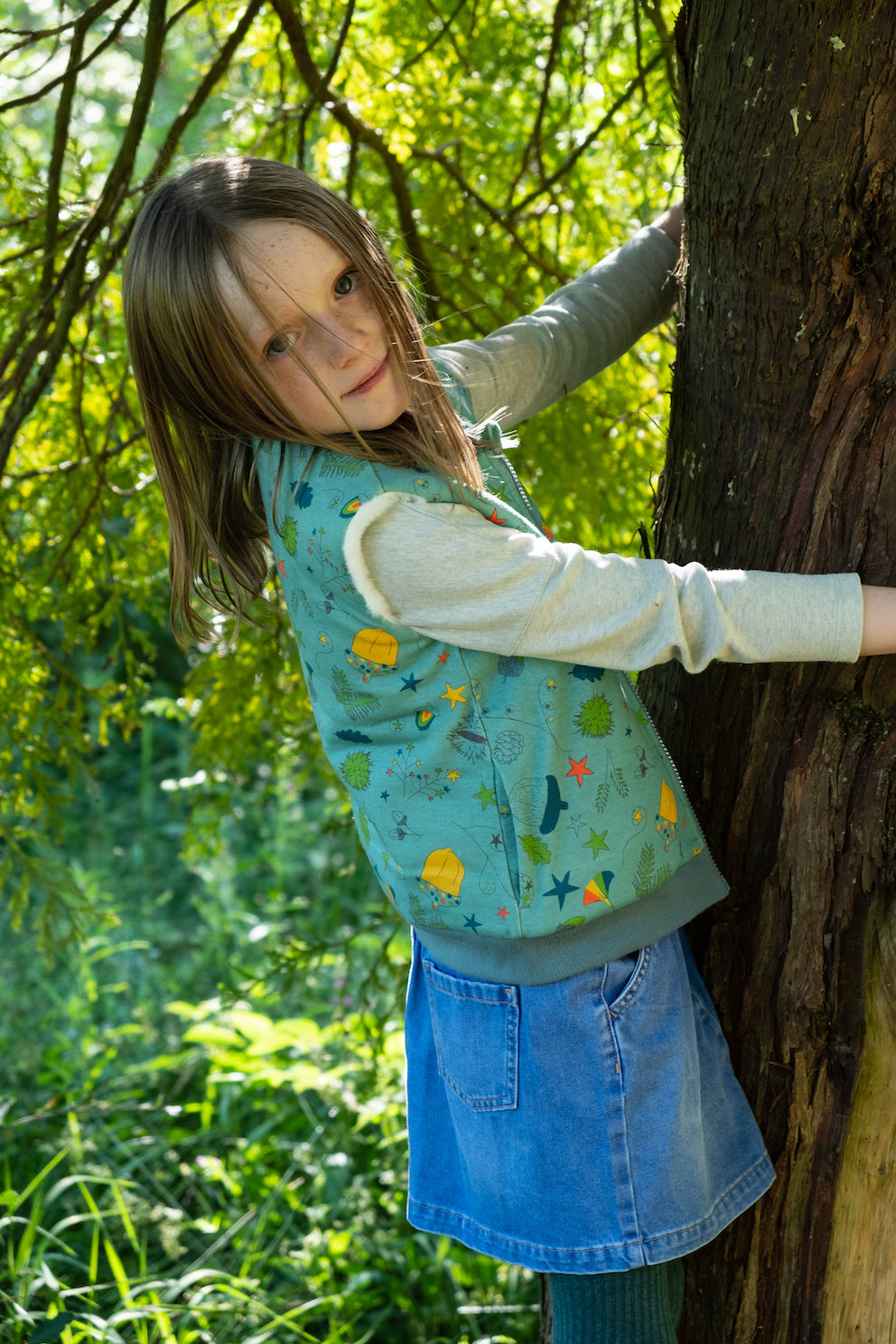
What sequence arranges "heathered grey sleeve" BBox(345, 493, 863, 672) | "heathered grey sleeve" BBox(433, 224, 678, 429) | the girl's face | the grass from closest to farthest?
"heathered grey sleeve" BBox(345, 493, 863, 672), the girl's face, "heathered grey sleeve" BBox(433, 224, 678, 429), the grass

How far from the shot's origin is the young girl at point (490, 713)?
119cm

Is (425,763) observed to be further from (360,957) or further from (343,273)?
(360,957)

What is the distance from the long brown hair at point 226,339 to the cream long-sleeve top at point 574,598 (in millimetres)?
96

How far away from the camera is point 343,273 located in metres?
1.33

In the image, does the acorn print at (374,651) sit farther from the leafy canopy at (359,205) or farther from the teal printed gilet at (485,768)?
the leafy canopy at (359,205)

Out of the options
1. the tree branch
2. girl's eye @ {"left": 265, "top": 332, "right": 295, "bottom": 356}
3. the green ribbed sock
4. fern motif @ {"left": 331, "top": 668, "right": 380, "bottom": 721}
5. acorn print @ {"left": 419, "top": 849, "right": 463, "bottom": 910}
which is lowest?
the green ribbed sock

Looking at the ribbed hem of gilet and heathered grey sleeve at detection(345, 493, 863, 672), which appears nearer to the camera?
heathered grey sleeve at detection(345, 493, 863, 672)

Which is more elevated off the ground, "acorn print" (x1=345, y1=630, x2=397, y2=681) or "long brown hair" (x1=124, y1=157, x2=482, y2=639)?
"long brown hair" (x1=124, y1=157, x2=482, y2=639)

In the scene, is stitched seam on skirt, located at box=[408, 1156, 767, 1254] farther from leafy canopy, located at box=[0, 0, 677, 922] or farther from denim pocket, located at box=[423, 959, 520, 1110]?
leafy canopy, located at box=[0, 0, 677, 922]

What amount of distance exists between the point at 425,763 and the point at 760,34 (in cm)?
87

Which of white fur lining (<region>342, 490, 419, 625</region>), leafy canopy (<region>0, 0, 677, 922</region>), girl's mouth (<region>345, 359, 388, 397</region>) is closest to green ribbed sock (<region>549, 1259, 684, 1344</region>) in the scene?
white fur lining (<region>342, 490, 419, 625</region>)

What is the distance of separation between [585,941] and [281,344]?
0.74m

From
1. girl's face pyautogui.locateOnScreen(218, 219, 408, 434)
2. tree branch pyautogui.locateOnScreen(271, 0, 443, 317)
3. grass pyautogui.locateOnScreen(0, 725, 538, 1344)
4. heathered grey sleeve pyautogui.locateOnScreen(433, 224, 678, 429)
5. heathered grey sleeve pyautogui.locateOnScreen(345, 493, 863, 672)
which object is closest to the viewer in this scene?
heathered grey sleeve pyautogui.locateOnScreen(345, 493, 863, 672)

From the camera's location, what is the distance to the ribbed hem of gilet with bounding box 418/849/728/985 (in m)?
1.30
